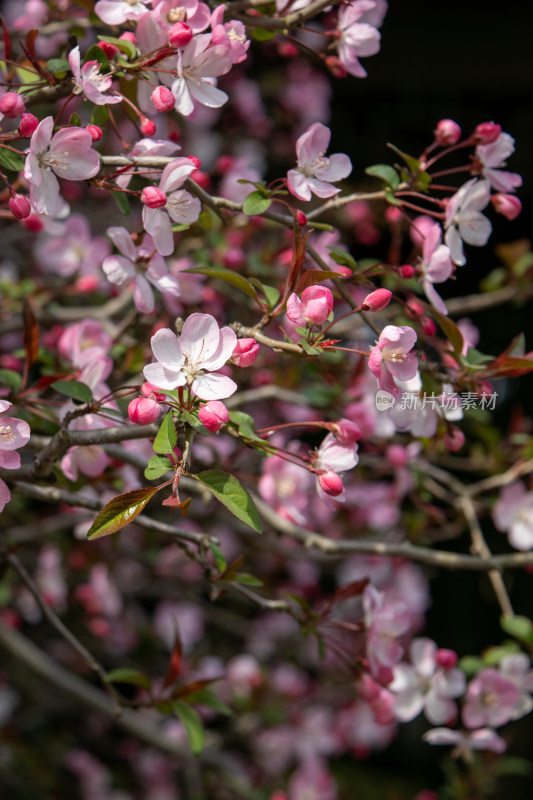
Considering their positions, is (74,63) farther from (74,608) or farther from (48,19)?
(74,608)

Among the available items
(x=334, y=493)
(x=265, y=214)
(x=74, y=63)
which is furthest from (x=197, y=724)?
(x=74, y=63)

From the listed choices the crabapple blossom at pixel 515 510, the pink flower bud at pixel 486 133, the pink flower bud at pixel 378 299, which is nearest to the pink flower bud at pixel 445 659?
the crabapple blossom at pixel 515 510

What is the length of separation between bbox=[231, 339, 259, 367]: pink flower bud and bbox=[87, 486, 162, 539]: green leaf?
149 mm

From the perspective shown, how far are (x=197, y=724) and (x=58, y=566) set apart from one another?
1155 millimetres

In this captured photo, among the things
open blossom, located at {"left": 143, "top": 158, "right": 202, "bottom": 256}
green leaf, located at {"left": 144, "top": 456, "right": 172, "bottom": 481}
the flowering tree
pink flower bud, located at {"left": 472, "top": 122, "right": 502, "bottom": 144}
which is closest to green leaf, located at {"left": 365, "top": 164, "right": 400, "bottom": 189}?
the flowering tree

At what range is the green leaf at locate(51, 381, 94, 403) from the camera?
0.86m

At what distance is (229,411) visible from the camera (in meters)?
0.86

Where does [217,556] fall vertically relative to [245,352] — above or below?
below

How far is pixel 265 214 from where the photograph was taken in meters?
0.85

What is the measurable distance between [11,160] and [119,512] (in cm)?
39

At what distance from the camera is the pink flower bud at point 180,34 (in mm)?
759

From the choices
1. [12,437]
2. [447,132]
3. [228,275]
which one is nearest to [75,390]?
[12,437]

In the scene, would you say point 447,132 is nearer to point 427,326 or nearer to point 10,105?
point 427,326

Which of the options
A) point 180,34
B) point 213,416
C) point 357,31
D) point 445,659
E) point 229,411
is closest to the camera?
point 213,416
